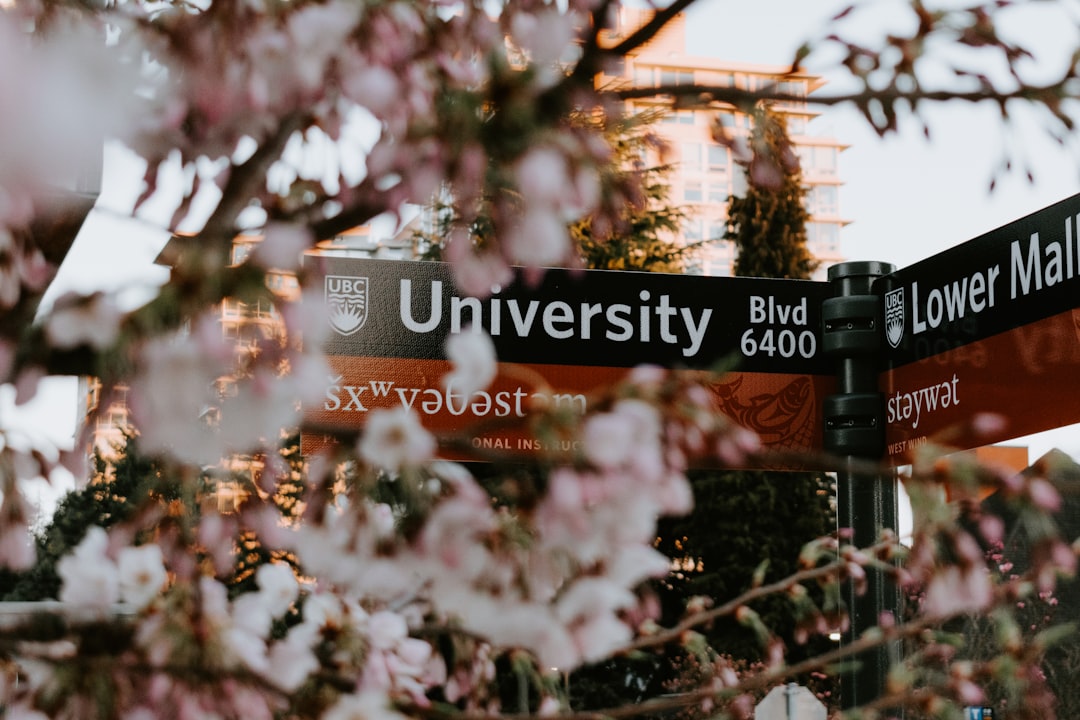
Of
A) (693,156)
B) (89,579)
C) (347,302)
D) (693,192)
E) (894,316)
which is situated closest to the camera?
(89,579)

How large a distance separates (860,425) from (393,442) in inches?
144

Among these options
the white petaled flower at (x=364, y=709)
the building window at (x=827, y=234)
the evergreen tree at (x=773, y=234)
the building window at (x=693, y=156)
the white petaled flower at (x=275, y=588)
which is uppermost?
the building window at (x=693, y=156)

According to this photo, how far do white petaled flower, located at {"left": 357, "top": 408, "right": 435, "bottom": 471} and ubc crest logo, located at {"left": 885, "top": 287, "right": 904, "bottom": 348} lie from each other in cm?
364

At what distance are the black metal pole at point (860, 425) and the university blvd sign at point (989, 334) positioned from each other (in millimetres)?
63

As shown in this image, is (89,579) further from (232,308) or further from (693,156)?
(693,156)

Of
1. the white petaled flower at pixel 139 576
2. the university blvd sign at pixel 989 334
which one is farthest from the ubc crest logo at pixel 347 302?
the white petaled flower at pixel 139 576

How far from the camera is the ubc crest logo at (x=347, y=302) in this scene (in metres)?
4.14

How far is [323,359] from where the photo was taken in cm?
96

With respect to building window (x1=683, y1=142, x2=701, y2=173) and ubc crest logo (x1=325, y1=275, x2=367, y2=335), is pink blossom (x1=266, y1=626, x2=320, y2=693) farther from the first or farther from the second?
building window (x1=683, y1=142, x2=701, y2=173)

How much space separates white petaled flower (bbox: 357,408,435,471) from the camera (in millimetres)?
959

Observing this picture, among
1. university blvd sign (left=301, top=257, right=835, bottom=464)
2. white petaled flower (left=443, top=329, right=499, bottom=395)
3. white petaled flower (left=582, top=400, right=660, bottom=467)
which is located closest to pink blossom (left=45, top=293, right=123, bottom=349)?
white petaled flower (left=443, top=329, right=499, bottom=395)

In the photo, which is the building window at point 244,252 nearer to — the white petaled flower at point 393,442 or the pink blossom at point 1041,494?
the white petaled flower at point 393,442

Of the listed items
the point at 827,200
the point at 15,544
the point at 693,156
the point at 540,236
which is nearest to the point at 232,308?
the point at 540,236

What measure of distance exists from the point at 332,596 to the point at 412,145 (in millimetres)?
676
